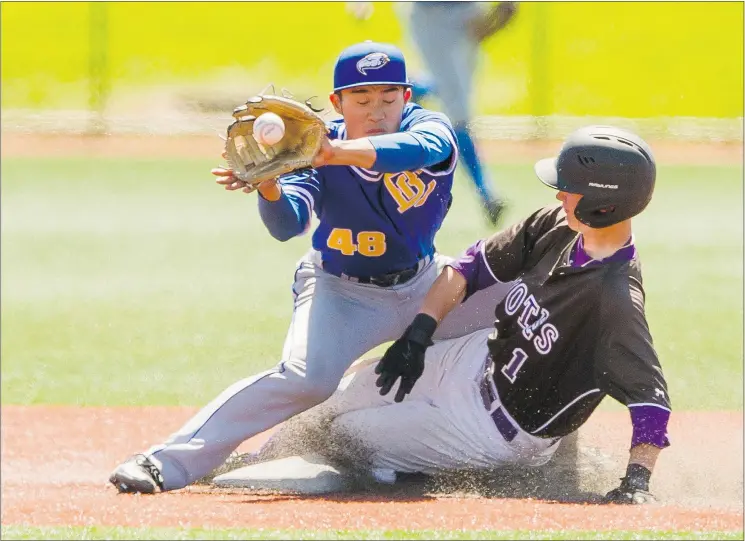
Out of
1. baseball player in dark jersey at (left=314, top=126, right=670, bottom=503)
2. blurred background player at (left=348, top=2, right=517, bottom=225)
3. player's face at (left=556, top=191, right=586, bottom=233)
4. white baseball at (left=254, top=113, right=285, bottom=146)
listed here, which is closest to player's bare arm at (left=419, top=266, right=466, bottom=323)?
baseball player in dark jersey at (left=314, top=126, right=670, bottom=503)

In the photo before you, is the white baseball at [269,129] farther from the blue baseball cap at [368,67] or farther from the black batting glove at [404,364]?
the black batting glove at [404,364]

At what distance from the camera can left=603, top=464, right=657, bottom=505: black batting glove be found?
3852mm

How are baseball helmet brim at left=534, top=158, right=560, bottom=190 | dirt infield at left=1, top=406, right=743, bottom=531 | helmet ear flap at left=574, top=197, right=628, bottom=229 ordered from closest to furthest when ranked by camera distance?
dirt infield at left=1, top=406, right=743, bottom=531 → helmet ear flap at left=574, top=197, right=628, bottom=229 → baseball helmet brim at left=534, top=158, right=560, bottom=190

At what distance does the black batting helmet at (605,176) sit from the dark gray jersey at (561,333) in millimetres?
179

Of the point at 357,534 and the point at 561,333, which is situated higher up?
the point at 561,333

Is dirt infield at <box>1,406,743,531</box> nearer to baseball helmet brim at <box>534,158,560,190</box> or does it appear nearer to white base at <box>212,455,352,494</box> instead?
white base at <box>212,455,352,494</box>

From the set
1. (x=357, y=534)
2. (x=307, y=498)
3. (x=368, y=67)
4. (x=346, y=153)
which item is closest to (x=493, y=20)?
(x=368, y=67)

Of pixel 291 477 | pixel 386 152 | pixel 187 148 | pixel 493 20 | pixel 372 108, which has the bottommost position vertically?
pixel 187 148

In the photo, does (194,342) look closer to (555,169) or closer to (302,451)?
(302,451)

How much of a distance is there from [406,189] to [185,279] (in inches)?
221

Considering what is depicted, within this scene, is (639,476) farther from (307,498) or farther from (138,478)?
(138,478)

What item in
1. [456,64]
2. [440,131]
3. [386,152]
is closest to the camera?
[386,152]

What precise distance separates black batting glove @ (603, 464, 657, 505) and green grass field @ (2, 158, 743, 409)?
89.8 inches

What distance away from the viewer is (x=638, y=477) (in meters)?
3.88
